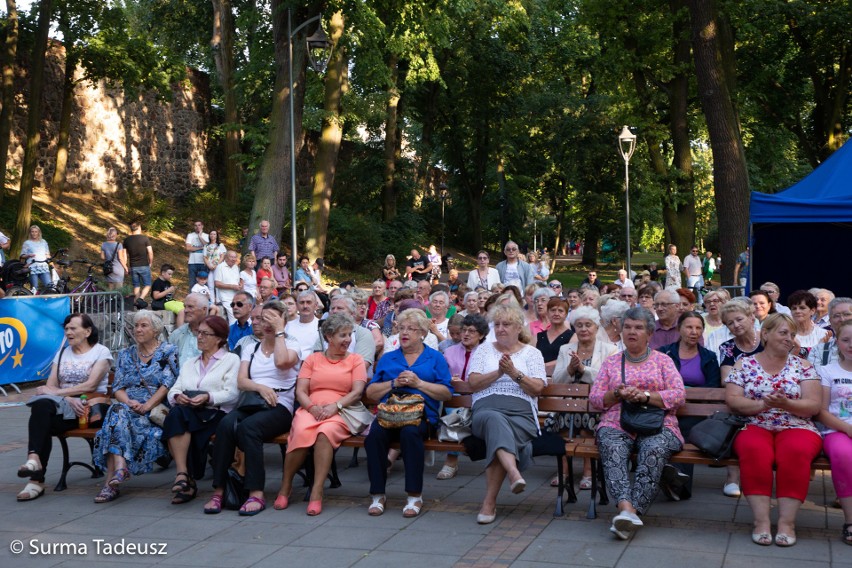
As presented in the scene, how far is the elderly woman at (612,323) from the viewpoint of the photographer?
8325 mm

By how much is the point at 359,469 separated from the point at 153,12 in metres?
32.1

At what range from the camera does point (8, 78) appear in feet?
75.0

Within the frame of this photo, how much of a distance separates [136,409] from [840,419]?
16.9ft

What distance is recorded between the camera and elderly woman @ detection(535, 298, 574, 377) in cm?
884

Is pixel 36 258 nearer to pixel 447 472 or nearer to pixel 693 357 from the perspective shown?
pixel 447 472

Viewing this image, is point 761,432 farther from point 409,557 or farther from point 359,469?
point 359,469

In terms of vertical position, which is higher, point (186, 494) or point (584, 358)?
point (584, 358)

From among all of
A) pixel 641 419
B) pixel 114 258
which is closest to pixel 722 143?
pixel 114 258

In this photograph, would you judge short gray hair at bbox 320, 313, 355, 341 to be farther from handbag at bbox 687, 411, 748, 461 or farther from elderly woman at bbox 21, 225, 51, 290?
elderly woman at bbox 21, 225, 51, 290

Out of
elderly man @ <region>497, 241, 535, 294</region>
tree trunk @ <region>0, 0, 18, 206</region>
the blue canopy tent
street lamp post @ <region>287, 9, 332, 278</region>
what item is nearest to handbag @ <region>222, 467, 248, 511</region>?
elderly man @ <region>497, 241, 535, 294</region>

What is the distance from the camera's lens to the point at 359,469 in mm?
8508

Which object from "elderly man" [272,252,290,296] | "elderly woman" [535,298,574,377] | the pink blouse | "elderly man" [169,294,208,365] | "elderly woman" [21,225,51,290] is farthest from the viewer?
"elderly man" [272,252,290,296]

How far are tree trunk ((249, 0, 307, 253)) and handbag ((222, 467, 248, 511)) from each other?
13.9 meters

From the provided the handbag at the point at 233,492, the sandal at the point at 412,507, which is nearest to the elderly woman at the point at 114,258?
the handbag at the point at 233,492
